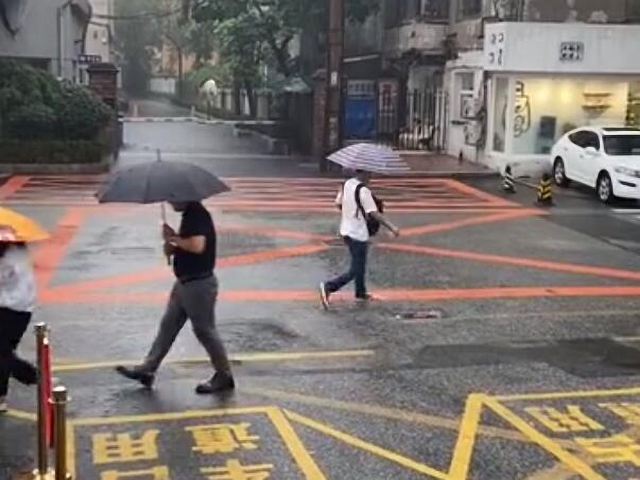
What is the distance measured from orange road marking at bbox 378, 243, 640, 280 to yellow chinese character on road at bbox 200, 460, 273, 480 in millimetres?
8065

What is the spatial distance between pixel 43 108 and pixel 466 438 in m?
19.4

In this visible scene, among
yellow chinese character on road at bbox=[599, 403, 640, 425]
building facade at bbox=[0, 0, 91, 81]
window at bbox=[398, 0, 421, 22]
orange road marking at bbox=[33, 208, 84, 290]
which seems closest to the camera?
yellow chinese character on road at bbox=[599, 403, 640, 425]

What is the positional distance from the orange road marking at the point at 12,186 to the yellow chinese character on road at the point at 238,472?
14.7 metres

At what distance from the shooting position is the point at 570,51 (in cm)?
2500

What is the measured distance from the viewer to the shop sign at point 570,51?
81.9 ft

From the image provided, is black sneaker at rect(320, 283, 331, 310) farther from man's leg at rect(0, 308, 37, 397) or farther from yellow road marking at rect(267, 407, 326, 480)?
man's leg at rect(0, 308, 37, 397)

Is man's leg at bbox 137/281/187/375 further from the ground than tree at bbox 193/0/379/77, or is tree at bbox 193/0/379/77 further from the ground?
tree at bbox 193/0/379/77

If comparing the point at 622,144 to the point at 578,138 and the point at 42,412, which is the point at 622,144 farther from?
the point at 42,412

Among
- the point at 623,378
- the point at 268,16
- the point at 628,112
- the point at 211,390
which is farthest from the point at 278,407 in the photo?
the point at 268,16

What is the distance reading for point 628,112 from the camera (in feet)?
85.0

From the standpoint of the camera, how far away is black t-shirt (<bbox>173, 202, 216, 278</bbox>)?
7.66 metres

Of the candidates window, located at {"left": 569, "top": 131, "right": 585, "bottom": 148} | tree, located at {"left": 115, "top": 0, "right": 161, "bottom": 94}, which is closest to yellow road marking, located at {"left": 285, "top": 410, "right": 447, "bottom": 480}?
window, located at {"left": 569, "top": 131, "right": 585, "bottom": 148}

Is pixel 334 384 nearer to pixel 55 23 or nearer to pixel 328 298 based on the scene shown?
pixel 328 298

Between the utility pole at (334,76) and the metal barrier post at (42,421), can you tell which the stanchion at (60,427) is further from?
the utility pole at (334,76)
